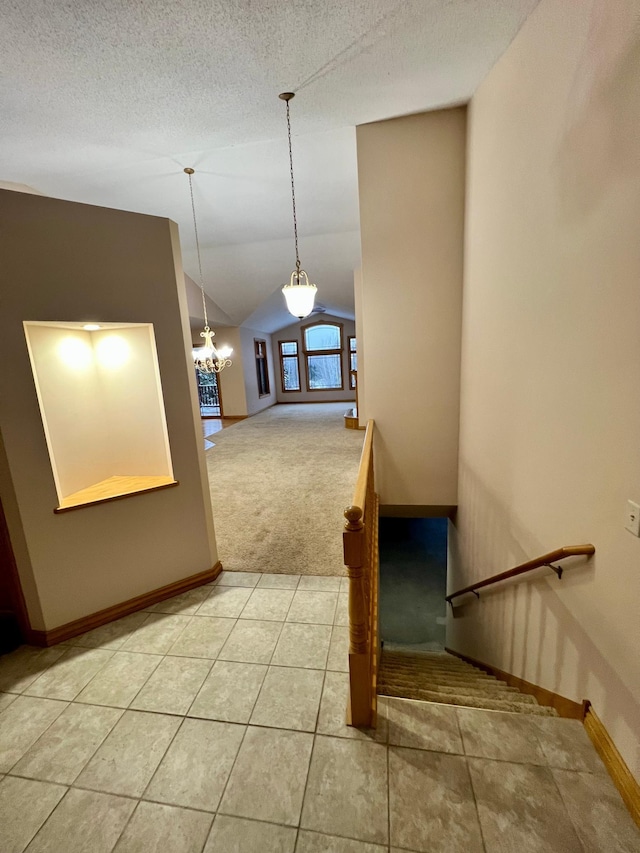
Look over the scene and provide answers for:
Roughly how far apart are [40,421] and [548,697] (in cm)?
324

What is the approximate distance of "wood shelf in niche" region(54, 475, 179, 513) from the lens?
2256 mm

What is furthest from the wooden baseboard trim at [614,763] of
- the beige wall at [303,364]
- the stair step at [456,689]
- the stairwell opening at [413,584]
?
the beige wall at [303,364]

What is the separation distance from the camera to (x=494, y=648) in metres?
2.71

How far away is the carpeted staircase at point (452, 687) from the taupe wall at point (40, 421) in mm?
1631

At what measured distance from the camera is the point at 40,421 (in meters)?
2.08

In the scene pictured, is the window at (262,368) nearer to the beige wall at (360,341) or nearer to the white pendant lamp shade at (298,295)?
the beige wall at (360,341)

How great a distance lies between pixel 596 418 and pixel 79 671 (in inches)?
116

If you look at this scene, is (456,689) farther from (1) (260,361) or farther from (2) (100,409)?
(1) (260,361)

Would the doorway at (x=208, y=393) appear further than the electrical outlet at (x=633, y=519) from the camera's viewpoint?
Yes

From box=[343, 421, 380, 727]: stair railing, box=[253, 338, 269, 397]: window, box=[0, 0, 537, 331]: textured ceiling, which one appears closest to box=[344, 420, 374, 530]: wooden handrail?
box=[343, 421, 380, 727]: stair railing

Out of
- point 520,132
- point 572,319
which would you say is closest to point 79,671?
point 572,319

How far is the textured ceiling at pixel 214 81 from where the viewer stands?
71.4 inches

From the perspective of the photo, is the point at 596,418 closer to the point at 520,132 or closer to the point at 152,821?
the point at 520,132

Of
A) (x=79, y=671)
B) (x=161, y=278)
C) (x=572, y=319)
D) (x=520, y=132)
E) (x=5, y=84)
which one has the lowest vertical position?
(x=79, y=671)
